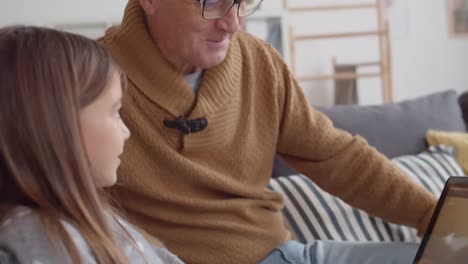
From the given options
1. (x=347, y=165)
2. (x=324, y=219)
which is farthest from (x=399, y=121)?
(x=347, y=165)

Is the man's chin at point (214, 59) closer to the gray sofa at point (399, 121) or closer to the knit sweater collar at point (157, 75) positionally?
the knit sweater collar at point (157, 75)

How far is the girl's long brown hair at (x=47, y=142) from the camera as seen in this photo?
861 millimetres

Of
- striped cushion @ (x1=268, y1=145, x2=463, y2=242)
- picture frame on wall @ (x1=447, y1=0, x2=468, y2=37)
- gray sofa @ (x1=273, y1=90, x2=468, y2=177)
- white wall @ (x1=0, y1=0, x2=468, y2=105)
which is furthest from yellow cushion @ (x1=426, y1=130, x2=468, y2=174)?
picture frame on wall @ (x1=447, y1=0, x2=468, y2=37)

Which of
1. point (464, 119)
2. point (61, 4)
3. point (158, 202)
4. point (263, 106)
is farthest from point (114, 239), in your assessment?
point (61, 4)

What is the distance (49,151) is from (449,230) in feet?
1.98

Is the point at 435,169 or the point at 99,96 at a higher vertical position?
the point at 99,96

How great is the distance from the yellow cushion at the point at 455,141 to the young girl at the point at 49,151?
48.8 inches

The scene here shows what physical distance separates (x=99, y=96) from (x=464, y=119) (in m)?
1.56

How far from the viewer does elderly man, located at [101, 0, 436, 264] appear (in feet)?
4.23

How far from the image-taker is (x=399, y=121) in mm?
1953

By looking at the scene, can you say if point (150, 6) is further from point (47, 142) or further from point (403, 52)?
point (403, 52)

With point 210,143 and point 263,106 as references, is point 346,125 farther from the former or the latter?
point 210,143

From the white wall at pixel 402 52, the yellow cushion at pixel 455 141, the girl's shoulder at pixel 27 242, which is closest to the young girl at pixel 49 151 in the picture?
the girl's shoulder at pixel 27 242

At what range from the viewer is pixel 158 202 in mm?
1304
